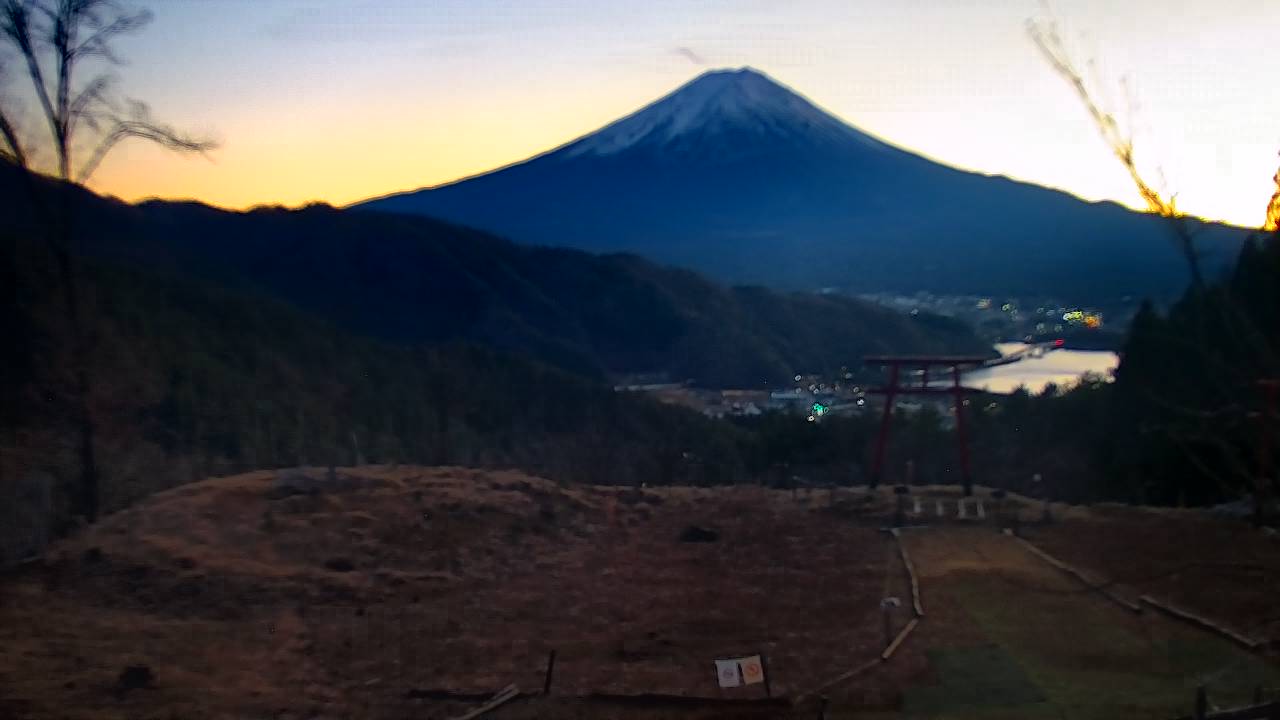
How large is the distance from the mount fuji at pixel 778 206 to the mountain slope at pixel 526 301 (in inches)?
849

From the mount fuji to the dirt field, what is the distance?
56628 mm

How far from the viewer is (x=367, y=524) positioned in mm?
10070

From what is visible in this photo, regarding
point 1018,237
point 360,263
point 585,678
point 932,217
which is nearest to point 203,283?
point 360,263

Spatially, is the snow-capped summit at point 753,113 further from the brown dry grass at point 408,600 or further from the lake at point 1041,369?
the brown dry grass at point 408,600

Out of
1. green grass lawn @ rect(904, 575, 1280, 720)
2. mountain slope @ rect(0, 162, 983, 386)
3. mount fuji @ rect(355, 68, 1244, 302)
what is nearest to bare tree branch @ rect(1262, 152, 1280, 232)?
green grass lawn @ rect(904, 575, 1280, 720)

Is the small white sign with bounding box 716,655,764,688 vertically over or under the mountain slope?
under

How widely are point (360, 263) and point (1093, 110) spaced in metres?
46.6

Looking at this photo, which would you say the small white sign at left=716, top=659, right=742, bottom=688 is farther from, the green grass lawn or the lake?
the lake

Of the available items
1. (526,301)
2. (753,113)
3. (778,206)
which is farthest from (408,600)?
(753,113)

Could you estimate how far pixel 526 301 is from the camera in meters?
47.7

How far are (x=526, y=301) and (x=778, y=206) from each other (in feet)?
184

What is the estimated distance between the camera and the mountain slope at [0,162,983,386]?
43219mm

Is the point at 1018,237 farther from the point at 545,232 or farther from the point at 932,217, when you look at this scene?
the point at 545,232

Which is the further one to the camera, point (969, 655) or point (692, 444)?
point (692, 444)
